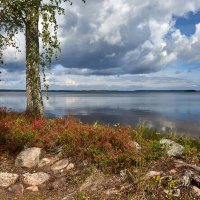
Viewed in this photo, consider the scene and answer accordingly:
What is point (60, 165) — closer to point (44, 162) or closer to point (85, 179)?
point (44, 162)

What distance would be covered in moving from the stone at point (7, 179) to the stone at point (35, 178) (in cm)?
33

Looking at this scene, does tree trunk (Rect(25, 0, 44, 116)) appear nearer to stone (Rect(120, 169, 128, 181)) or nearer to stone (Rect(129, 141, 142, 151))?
stone (Rect(129, 141, 142, 151))

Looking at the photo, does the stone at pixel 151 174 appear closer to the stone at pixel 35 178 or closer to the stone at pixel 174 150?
the stone at pixel 174 150

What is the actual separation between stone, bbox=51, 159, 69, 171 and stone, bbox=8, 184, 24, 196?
1.48m

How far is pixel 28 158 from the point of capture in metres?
12.8

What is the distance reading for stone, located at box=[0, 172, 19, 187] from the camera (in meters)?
11.4

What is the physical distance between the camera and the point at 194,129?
113ft

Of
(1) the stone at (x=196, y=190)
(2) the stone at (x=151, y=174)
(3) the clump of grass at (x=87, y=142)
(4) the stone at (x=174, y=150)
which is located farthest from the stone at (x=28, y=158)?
(1) the stone at (x=196, y=190)

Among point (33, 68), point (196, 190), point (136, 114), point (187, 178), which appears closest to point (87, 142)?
point (187, 178)

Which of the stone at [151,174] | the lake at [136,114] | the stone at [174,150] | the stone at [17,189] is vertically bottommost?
the lake at [136,114]

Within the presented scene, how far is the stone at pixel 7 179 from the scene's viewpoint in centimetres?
1141

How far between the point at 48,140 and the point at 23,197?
336 cm

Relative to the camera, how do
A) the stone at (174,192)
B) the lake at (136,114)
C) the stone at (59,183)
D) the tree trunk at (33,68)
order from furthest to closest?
the lake at (136,114) < the tree trunk at (33,68) < the stone at (59,183) < the stone at (174,192)

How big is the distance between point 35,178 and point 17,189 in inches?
31.4
